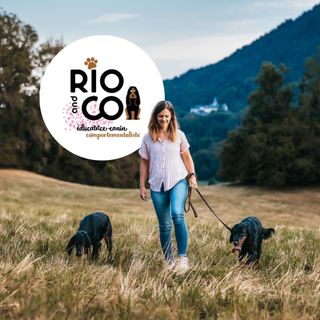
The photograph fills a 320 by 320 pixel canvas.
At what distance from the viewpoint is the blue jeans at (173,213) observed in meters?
6.70

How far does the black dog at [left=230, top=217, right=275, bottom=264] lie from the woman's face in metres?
1.47

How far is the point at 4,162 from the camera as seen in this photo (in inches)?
1670

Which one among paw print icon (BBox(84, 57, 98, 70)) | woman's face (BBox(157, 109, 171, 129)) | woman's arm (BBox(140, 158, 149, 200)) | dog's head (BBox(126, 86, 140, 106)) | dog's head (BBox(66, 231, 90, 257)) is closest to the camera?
dog's head (BBox(66, 231, 90, 257))

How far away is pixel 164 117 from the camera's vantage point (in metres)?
6.66

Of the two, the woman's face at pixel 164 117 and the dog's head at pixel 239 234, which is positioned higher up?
the woman's face at pixel 164 117

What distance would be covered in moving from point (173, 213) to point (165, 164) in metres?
0.60

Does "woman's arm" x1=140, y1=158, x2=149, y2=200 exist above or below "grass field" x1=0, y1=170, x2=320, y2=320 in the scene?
above

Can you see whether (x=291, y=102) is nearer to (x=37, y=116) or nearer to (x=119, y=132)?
(x=37, y=116)

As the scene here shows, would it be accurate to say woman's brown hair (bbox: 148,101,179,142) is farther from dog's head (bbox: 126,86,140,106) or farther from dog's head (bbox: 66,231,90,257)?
dog's head (bbox: 126,86,140,106)

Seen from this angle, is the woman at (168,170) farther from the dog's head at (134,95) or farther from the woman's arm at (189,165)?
the dog's head at (134,95)

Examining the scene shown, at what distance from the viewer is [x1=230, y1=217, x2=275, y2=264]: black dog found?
6.26 metres

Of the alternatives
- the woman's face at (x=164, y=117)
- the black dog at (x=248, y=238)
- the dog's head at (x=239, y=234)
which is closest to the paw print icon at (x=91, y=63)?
the woman's face at (x=164, y=117)

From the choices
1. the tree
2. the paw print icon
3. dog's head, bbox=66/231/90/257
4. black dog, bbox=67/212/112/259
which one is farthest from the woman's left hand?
the tree

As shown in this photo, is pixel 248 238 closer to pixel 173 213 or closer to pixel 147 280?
pixel 173 213
